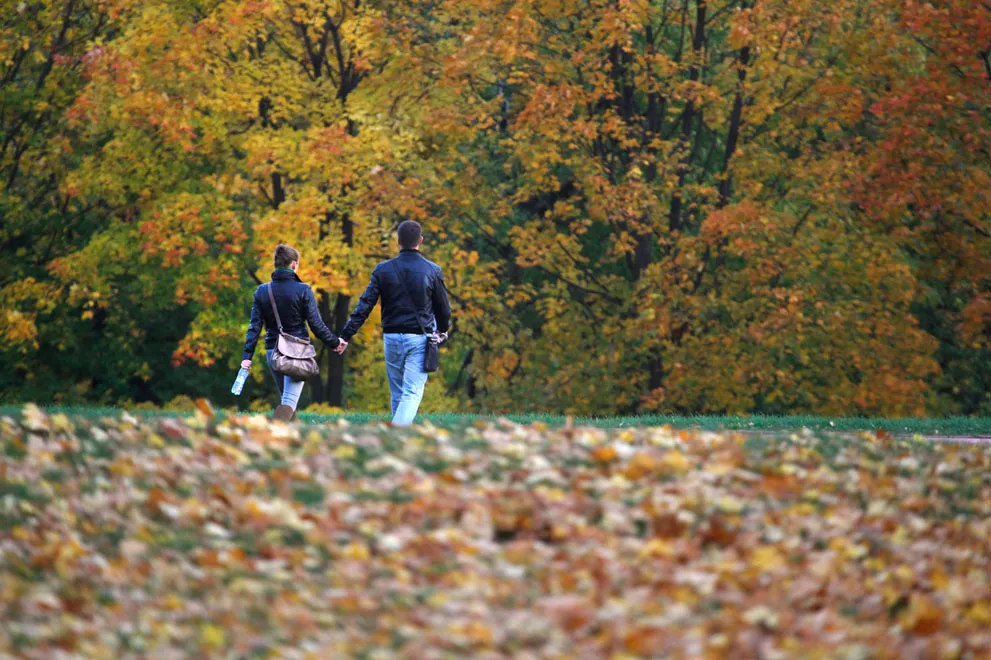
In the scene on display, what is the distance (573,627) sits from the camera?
597 cm

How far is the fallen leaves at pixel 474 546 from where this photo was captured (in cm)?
598

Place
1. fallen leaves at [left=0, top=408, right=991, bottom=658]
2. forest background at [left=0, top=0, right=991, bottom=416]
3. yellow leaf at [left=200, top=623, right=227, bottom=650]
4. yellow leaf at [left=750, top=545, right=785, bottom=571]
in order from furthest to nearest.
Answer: forest background at [left=0, top=0, right=991, bottom=416] → yellow leaf at [left=750, top=545, right=785, bottom=571] → fallen leaves at [left=0, top=408, right=991, bottom=658] → yellow leaf at [left=200, top=623, right=227, bottom=650]

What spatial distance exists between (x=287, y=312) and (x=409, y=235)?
1.20 m

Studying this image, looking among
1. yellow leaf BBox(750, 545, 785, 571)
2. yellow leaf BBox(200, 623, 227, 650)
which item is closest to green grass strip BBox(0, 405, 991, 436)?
yellow leaf BBox(750, 545, 785, 571)

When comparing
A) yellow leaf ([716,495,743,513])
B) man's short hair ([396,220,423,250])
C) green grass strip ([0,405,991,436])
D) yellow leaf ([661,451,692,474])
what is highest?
man's short hair ([396,220,423,250])

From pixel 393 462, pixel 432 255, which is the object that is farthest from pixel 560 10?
pixel 393 462

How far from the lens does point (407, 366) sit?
1127 centimetres

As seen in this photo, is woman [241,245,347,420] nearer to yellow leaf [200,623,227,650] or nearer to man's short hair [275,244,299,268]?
man's short hair [275,244,299,268]

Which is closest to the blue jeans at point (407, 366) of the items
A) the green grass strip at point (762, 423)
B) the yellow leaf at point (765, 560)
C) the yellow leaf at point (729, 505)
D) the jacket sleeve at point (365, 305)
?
the jacket sleeve at point (365, 305)

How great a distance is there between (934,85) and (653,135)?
16.5 ft

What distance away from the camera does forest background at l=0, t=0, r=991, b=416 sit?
816 inches

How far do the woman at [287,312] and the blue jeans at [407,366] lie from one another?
0.46 meters

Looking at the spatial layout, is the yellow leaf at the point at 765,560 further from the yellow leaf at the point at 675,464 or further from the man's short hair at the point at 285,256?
the man's short hair at the point at 285,256

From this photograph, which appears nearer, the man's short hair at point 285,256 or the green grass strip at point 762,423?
the man's short hair at point 285,256
